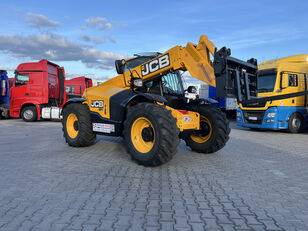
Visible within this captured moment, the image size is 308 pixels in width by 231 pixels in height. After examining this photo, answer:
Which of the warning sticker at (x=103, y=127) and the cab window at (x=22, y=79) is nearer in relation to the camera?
the warning sticker at (x=103, y=127)

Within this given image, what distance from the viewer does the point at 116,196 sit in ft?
11.2

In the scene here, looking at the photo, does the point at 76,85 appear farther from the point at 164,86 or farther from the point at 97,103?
the point at 164,86

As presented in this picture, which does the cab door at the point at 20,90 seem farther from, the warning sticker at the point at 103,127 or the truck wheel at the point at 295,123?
the truck wheel at the point at 295,123

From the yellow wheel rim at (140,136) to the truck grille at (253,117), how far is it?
311 inches

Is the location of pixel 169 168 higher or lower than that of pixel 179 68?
lower

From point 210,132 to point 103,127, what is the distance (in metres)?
2.58

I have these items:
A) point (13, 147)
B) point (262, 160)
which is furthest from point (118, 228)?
point (13, 147)

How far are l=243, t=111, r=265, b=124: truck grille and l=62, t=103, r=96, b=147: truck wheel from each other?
7765 mm

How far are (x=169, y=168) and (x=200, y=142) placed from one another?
5.47 ft

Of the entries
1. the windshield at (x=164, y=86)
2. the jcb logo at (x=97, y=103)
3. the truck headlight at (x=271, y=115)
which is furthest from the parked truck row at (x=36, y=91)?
the truck headlight at (x=271, y=115)

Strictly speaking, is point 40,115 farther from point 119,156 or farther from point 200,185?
point 200,185

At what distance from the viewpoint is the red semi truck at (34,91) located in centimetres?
1479

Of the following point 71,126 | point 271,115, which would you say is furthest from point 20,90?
point 271,115

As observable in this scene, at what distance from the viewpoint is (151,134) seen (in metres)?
4.84
